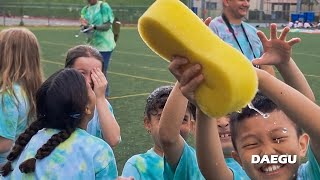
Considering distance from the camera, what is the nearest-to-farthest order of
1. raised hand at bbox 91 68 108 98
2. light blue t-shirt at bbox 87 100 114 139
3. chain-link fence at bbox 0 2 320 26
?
raised hand at bbox 91 68 108 98
light blue t-shirt at bbox 87 100 114 139
chain-link fence at bbox 0 2 320 26

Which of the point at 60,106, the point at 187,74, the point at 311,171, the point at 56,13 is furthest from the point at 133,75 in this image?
the point at 56,13

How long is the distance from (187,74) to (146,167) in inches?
57.9

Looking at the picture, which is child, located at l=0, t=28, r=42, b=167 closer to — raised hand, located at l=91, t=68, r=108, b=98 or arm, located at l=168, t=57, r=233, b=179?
raised hand, located at l=91, t=68, r=108, b=98

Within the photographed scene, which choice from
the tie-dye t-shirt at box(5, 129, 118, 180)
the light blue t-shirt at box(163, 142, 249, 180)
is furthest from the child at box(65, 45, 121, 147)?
the light blue t-shirt at box(163, 142, 249, 180)

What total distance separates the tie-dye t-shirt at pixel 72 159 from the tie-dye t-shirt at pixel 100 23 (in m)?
6.75

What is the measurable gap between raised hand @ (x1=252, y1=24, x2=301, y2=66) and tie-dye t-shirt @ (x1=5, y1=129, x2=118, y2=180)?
2.86ft

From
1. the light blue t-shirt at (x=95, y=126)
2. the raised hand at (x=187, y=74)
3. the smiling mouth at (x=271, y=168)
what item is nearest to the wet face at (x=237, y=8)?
the light blue t-shirt at (x=95, y=126)

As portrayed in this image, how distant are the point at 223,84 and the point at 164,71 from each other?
1254 centimetres

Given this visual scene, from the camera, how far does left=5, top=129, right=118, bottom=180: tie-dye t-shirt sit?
2.56m

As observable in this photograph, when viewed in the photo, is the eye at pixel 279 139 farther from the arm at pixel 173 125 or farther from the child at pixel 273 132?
the arm at pixel 173 125

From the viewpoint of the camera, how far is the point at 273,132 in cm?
200

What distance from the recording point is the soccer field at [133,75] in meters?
6.94

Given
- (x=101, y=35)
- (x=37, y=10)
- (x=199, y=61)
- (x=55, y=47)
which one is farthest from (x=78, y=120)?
(x=37, y=10)

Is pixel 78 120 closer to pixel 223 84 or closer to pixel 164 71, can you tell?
pixel 223 84
